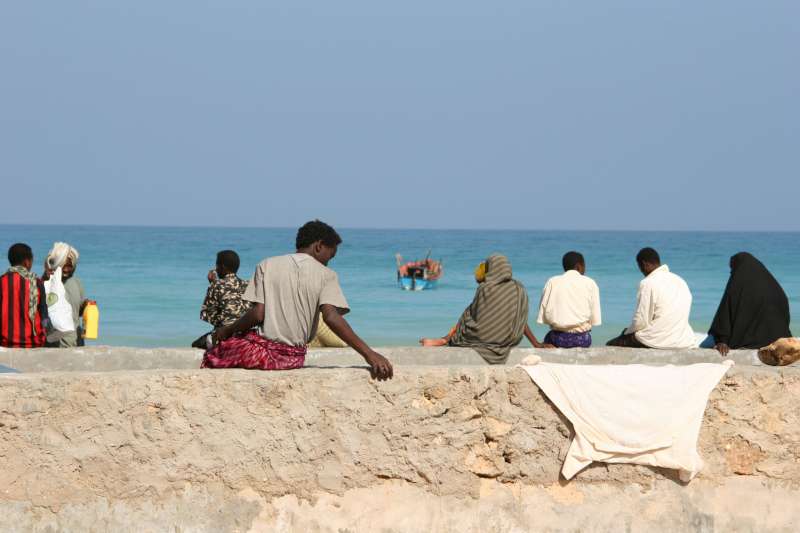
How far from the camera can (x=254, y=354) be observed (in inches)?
186

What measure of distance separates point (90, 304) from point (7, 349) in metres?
1.80

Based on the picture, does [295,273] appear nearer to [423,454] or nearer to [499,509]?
[423,454]

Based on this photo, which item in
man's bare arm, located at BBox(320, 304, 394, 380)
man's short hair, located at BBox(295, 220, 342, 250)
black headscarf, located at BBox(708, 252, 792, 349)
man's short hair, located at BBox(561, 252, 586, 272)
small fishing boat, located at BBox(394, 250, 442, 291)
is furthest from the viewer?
small fishing boat, located at BBox(394, 250, 442, 291)

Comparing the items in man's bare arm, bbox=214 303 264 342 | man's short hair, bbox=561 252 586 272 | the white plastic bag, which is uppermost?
man's short hair, bbox=561 252 586 272

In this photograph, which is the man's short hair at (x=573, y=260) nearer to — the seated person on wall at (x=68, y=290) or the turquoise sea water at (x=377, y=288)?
the seated person on wall at (x=68, y=290)

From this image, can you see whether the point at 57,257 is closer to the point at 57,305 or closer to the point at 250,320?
the point at 57,305

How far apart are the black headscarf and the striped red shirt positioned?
4806 millimetres

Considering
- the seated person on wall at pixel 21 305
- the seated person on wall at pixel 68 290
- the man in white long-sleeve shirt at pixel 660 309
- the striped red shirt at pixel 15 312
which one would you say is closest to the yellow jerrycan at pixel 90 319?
the seated person on wall at pixel 68 290

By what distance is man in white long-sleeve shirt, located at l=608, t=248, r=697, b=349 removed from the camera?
8.01m

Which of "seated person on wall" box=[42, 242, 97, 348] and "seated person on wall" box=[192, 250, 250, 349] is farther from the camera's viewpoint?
"seated person on wall" box=[42, 242, 97, 348]

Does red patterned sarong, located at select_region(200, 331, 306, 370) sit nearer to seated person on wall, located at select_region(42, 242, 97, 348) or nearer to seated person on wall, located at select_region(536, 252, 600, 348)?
seated person on wall, located at select_region(42, 242, 97, 348)

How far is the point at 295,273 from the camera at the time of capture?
470cm

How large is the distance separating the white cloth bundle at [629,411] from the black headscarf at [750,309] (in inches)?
114

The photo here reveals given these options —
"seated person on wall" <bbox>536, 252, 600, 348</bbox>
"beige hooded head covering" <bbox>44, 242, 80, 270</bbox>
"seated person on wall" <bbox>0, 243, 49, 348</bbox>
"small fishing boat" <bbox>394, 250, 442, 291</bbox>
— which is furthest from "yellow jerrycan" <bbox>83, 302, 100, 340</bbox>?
"small fishing boat" <bbox>394, 250, 442, 291</bbox>
